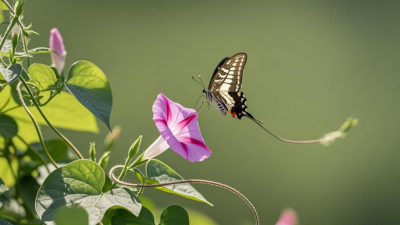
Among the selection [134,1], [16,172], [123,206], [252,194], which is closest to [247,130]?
[252,194]

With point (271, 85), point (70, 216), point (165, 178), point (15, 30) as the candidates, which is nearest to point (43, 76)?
point (15, 30)

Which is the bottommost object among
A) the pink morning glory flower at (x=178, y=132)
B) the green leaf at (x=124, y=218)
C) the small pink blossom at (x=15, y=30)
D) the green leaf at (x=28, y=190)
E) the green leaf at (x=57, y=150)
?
the green leaf at (x=28, y=190)

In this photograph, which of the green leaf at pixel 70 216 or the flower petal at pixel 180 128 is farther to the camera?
the flower petal at pixel 180 128

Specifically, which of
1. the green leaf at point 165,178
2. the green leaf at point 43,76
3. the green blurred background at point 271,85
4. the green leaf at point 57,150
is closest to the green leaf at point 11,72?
the green leaf at point 43,76

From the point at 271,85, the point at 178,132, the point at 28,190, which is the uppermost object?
the point at 178,132

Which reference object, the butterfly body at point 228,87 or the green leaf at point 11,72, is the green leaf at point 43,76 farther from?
the butterfly body at point 228,87

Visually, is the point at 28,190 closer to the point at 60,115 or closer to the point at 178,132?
the point at 60,115

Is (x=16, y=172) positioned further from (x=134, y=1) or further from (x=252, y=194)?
(x=134, y=1)
